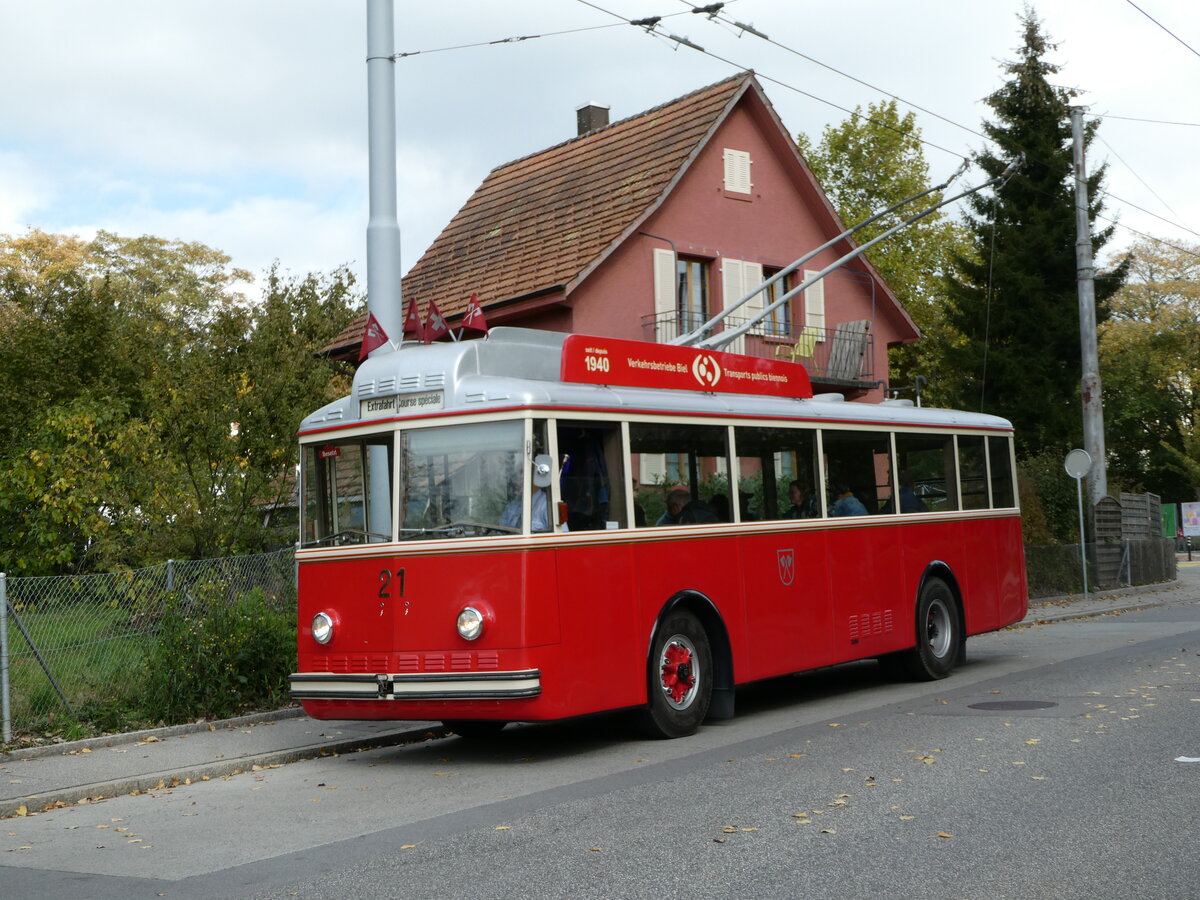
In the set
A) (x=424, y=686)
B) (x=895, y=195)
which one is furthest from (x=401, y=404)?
(x=895, y=195)

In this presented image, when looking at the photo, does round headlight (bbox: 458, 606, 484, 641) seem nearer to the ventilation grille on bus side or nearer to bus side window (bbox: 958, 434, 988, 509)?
the ventilation grille on bus side

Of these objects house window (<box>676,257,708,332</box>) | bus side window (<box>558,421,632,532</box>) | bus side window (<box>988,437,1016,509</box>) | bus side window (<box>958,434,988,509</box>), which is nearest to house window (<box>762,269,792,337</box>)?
house window (<box>676,257,708,332</box>)

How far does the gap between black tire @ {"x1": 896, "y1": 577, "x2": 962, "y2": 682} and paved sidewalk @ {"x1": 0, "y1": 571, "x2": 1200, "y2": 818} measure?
16.9 ft

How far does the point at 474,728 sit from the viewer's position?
11.7m

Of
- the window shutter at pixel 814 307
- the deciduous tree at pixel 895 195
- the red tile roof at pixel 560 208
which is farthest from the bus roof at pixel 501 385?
the deciduous tree at pixel 895 195

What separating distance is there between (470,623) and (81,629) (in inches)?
168

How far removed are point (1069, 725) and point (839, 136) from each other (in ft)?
146

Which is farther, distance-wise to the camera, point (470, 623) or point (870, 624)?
point (870, 624)

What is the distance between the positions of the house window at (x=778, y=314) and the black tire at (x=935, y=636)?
1294cm

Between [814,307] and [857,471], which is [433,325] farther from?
[814,307]

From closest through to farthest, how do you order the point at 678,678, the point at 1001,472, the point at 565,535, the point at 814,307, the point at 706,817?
the point at 706,817, the point at 565,535, the point at 678,678, the point at 1001,472, the point at 814,307

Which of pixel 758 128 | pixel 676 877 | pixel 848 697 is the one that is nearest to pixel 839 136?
pixel 758 128

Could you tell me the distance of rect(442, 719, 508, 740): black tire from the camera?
11.5m

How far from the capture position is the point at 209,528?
A: 16750 millimetres
